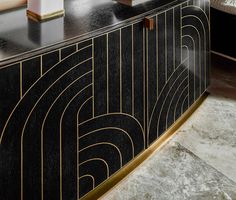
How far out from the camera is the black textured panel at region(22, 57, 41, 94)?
4.62 ft

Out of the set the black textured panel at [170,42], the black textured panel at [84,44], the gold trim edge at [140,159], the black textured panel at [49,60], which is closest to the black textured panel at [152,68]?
the black textured panel at [170,42]

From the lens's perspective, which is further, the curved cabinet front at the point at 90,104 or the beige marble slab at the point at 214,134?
the beige marble slab at the point at 214,134

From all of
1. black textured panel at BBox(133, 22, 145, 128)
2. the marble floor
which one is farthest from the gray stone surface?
black textured panel at BBox(133, 22, 145, 128)

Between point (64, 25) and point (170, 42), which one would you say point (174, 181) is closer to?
point (170, 42)

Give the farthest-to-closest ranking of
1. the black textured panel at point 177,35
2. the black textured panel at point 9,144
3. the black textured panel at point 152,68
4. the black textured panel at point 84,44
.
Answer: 1. the black textured panel at point 177,35
2. the black textured panel at point 152,68
3. the black textured panel at point 84,44
4. the black textured panel at point 9,144

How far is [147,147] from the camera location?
2156 mm

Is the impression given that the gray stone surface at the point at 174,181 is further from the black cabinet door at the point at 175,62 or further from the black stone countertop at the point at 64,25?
the black stone countertop at the point at 64,25

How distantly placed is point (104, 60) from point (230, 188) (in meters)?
0.93

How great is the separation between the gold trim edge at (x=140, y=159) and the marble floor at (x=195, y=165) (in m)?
0.02

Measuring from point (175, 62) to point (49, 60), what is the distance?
94cm

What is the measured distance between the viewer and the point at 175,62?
87.6 inches

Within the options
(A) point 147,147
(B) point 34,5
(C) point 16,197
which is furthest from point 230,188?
(B) point 34,5

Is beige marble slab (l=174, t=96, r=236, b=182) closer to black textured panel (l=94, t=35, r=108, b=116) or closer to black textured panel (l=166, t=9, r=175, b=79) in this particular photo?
black textured panel (l=166, t=9, r=175, b=79)

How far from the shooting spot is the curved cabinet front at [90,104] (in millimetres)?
1451
